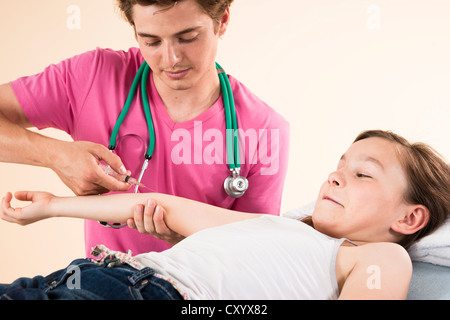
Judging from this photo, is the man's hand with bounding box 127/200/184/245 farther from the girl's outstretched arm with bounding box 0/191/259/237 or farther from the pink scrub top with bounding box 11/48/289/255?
the pink scrub top with bounding box 11/48/289/255

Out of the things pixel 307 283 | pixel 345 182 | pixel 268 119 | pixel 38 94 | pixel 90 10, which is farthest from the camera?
pixel 90 10

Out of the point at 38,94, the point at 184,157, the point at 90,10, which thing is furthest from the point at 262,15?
the point at 38,94

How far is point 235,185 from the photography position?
160 centimetres

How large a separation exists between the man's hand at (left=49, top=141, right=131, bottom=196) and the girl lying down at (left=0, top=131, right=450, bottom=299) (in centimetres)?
12

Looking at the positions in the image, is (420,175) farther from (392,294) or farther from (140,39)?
(140,39)

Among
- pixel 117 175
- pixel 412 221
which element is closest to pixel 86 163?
pixel 117 175

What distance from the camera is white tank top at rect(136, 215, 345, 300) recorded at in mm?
1164

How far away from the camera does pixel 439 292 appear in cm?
129

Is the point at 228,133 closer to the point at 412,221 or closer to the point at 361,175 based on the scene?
the point at 361,175

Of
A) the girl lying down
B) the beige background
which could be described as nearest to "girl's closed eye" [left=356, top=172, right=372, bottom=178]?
the girl lying down

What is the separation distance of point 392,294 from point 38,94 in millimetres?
1190

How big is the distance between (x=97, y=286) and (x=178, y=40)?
734mm

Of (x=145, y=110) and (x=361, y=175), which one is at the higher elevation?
(x=145, y=110)

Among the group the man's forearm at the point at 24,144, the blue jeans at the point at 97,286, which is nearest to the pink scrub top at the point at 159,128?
the man's forearm at the point at 24,144
